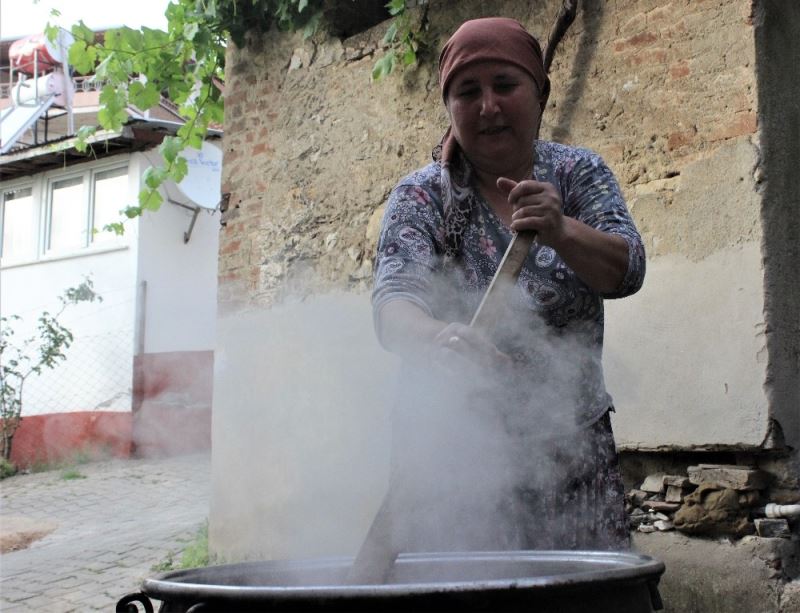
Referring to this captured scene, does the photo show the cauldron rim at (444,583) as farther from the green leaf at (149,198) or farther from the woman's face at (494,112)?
the green leaf at (149,198)

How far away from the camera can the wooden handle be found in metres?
1.80

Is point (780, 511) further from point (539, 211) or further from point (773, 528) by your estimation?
point (539, 211)

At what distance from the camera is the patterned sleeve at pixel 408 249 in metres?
2.00

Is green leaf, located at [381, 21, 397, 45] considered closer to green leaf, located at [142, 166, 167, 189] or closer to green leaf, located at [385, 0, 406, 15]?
green leaf, located at [385, 0, 406, 15]

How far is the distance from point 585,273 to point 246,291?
380 cm

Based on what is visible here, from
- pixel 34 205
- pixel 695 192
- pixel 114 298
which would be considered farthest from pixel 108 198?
pixel 695 192

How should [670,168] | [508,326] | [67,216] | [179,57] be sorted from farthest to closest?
1. [67,216]
2. [179,57]
3. [670,168]
4. [508,326]

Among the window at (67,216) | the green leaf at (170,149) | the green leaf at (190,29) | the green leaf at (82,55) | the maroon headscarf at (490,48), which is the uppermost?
the window at (67,216)

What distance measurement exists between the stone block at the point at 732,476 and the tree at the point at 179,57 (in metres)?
3.29

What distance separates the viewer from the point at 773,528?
3246 millimetres

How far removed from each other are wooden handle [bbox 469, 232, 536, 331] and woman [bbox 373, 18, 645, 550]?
0.09m

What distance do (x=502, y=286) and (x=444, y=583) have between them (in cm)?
65

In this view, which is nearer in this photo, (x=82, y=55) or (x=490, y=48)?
(x=490, y=48)

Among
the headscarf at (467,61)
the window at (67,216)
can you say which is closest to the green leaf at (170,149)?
the headscarf at (467,61)
